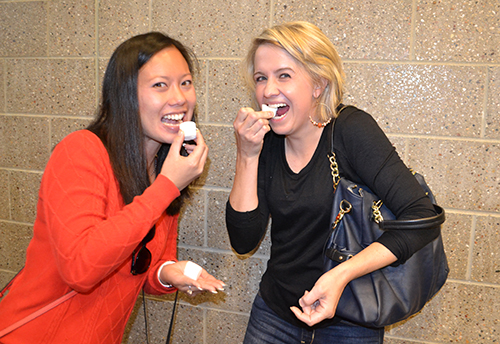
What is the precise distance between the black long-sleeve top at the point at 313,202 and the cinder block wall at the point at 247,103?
1.42ft

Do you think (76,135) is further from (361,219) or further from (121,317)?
(361,219)

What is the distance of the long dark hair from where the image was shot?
1.27 meters

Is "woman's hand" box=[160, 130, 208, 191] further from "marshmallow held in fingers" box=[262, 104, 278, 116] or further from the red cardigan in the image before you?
"marshmallow held in fingers" box=[262, 104, 278, 116]

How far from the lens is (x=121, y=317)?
135 centimetres

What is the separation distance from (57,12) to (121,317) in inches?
64.4

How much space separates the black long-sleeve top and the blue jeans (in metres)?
0.04

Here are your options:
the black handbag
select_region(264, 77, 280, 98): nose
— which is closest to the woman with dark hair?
select_region(264, 77, 280, 98): nose

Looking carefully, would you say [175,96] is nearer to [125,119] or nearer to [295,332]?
[125,119]

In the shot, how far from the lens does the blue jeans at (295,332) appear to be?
1360 millimetres

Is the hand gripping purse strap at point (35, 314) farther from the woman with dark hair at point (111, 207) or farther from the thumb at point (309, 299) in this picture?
the thumb at point (309, 299)

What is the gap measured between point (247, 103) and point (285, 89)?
0.55 meters

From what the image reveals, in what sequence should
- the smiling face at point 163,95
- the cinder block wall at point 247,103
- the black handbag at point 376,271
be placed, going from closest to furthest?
the black handbag at point 376,271 → the smiling face at point 163,95 → the cinder block wall at point 247,103

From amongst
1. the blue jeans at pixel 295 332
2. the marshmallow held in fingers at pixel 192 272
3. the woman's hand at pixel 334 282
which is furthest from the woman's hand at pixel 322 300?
the marshmallow held in fingers at pixel 192 272

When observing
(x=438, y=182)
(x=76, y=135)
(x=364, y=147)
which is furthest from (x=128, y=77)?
(x=438, y=182)
